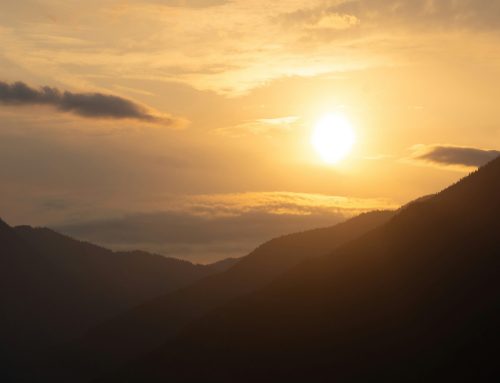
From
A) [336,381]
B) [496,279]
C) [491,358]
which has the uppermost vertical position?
[496,279]

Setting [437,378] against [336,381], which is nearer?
[437,378]

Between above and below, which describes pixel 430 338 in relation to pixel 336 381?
above

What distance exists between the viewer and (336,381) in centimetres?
19788

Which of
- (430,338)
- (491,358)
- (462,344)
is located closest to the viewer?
(491,358)

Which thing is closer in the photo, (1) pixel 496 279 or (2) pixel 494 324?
(2) pixel 494 324

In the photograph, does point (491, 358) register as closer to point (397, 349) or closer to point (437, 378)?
point (437, 378)

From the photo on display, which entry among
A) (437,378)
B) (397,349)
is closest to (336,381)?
(397,349)

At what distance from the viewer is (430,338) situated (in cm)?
18962

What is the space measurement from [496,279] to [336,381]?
44152 mm

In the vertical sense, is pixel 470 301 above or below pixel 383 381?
above

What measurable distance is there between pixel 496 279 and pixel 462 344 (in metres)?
25.6

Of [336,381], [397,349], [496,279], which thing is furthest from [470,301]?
[336,381]

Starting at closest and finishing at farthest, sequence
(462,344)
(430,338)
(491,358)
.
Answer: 1. (491,358)
2. (462,344)
3. (430,338)

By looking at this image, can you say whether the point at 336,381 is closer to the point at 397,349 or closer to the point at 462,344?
the point at 397,349
